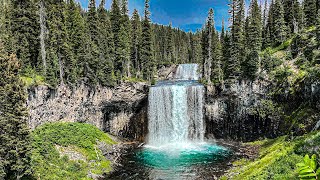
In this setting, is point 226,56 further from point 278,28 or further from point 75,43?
point 75,43

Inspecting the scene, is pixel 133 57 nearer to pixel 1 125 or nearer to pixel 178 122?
pixel 178 122

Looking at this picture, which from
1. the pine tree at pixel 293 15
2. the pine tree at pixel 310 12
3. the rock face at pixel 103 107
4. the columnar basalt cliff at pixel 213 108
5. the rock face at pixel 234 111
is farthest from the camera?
the pine tree at pixel 293 15

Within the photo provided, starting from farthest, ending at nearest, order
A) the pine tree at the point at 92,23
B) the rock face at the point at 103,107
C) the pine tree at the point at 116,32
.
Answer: the pine tree at the point at 116,32, the pine tree at the point at 92,23, the rock face at the point at 103,107

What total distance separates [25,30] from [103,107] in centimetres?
1767

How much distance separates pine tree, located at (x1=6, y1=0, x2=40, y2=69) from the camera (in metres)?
38.7

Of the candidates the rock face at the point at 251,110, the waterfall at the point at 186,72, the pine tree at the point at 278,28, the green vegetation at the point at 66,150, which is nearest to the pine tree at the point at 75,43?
A: the green vegetation at the point at 66,150

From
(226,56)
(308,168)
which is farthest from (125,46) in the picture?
(308,168)

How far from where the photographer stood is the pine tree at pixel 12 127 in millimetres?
23078

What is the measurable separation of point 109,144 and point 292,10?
157 feet

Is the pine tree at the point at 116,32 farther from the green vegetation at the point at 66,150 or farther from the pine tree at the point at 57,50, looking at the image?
the green vegetation at the point at 66,150

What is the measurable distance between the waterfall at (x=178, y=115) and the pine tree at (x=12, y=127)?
26001 mm

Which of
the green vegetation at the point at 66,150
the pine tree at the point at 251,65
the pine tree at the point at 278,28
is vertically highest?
the pine tree at the point at 278,28

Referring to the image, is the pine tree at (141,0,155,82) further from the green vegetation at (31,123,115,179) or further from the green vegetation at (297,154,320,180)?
the green vegetation at (297,154,320,180)

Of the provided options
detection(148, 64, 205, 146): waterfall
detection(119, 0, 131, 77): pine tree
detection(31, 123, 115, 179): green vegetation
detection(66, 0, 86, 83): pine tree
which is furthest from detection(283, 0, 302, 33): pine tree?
detection(31, 123, 115, 179): green vegetation
